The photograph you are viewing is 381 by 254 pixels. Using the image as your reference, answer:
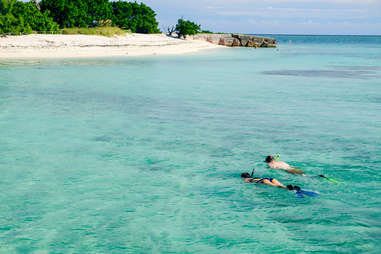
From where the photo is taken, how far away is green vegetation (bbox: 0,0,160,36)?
56906 mm

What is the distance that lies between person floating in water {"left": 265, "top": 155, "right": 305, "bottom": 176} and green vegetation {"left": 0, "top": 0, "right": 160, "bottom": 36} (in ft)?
165

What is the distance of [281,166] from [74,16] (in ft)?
227

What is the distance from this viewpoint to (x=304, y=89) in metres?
25.7

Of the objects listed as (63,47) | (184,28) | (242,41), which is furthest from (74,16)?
(242,41)

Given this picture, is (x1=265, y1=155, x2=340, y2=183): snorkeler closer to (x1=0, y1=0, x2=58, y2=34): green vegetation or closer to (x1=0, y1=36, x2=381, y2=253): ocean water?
(x1=0, y1=36, x2=381, y2=253): ocean water

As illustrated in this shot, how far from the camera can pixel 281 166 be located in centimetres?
1063

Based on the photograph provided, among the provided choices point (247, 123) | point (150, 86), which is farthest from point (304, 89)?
point (247, 123)

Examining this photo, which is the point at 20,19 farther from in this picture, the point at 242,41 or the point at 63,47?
the point at 242,41

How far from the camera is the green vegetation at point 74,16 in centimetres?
5691

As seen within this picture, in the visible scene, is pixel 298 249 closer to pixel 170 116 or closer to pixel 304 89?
pixel 170 116

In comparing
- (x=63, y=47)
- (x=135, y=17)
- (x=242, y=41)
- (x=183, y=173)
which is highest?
(x=135, y=17)

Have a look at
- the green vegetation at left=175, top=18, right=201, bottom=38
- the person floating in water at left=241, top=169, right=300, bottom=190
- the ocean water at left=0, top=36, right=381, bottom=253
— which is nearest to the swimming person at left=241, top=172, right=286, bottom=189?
the person floating in water at left=241, top=169, right=300, bottom=190

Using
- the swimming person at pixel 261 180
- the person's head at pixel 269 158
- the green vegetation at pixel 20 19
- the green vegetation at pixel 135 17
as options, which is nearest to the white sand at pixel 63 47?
the green vegetation at pixel 20 19

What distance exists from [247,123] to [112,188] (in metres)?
7.58
